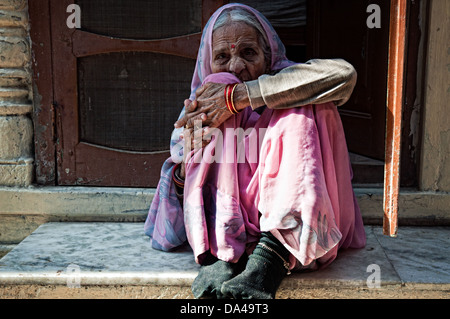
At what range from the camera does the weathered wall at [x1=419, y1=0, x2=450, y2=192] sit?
103 inches

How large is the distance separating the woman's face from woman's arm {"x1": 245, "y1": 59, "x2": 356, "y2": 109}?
0.26 metres

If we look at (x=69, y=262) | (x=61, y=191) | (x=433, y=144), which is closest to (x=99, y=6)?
(x=61, y=191)

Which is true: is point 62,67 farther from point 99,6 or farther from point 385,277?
point 385,277

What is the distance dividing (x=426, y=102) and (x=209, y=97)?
4.60ft

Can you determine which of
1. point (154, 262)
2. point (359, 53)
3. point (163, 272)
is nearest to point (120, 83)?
point (154, 262)

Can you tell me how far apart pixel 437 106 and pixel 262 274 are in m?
1.61

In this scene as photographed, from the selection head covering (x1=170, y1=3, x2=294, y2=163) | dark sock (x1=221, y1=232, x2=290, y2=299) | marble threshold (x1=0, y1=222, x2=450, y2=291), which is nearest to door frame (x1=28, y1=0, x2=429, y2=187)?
marble threshold (x1=0, y1=222, x2=450, y2=291)

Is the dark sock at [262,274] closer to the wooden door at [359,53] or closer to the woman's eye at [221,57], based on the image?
the woman's eye at [221,57]

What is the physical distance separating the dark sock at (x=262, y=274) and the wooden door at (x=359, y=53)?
1585mm

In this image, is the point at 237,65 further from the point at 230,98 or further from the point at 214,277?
the point at 214,277

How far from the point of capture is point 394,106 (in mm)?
1760

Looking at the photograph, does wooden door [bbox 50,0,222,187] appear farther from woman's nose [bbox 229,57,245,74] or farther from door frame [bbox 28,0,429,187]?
woman's nose [bbox 229,57,245,74]

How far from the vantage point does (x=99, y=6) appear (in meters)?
2.76

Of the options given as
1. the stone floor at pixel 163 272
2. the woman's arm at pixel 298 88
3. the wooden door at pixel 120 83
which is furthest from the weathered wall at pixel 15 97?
the woman's arm at pixel 298 88
